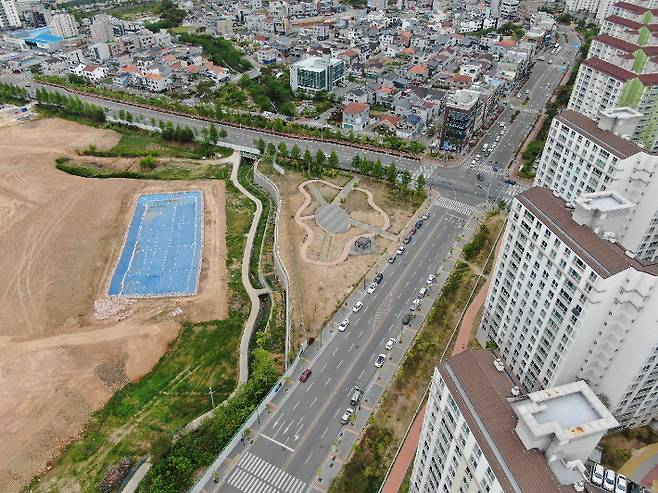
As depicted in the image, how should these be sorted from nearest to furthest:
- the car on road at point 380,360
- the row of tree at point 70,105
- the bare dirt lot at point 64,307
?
the bare dirt lot at point 64,307 → the car on road at point 380,360 → the row of tree at point 70,105

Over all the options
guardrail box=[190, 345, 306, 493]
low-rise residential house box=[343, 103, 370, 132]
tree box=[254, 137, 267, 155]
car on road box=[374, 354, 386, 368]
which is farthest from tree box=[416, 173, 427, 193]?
guardrail box=[190, 345, 306, 493]

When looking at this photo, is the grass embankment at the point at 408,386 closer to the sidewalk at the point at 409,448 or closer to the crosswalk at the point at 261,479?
the sidewalk at the point at 409,448

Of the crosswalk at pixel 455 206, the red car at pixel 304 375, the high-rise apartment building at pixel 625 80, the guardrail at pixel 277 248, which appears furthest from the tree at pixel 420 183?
the red car at pixel 304 375

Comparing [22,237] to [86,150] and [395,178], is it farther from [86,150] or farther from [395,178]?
[395,178]

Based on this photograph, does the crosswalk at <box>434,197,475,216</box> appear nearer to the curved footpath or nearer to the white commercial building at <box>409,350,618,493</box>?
the curved footpath

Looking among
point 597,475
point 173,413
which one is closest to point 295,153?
point 173,413

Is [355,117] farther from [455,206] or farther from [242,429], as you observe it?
[242,429]

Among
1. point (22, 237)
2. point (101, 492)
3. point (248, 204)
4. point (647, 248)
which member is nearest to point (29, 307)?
point (22, 237)
